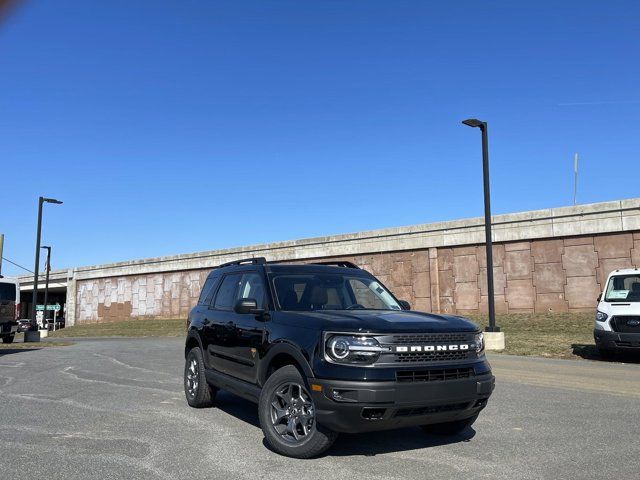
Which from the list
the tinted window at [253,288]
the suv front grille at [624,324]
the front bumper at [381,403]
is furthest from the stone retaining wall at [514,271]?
the front bumper at [381,403]

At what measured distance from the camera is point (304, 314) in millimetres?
5465

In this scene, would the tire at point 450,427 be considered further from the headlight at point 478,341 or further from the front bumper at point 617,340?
the front bumper at point 617,340

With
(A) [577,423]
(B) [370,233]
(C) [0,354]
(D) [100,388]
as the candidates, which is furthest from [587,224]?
(C) [0,354]

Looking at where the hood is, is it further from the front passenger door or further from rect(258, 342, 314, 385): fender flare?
the front passenger door

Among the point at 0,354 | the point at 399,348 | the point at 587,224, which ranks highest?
the point at 587,224

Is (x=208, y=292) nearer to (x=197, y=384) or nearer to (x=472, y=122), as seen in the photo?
(x=197, y=384)

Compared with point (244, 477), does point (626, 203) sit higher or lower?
higher

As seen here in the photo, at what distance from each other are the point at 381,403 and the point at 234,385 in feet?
7.45

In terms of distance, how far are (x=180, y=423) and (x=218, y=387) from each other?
64 centimetres

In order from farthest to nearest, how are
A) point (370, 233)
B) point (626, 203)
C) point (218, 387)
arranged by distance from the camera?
point (370, 233), point (626, 203), point (218, 387)

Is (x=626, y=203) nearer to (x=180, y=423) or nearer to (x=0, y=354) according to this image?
(x=180, y=423)

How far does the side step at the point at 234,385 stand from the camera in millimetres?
5875

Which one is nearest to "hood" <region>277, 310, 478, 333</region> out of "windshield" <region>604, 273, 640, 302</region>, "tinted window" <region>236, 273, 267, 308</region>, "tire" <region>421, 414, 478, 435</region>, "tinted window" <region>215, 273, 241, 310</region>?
"tinted window" <region>236, 273, 267, 308</region>

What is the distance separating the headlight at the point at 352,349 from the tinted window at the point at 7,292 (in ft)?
71.2
